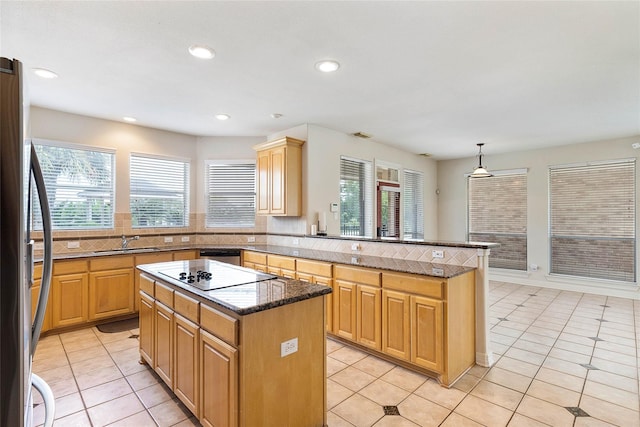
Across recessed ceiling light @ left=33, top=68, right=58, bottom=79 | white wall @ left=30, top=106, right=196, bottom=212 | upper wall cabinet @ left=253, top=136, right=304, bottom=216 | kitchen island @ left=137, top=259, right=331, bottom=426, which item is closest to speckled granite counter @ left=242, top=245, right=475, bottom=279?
upper wall cabinet @ left=253, top=136, right=304, bottom=216

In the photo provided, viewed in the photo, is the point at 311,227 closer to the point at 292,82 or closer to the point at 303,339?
the point at 292,82

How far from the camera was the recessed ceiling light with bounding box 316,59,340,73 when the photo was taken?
9.22 ft

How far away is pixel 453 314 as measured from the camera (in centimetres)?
267

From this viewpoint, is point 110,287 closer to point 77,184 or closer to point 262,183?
point 77,184

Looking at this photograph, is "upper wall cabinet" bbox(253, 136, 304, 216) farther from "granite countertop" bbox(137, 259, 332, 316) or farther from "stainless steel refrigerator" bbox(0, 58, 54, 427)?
"stainless steel refrigerator" bbox(0, 58, 54, 427)

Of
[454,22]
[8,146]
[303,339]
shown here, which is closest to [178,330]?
[303,339]

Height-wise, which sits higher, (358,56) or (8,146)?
(358,56)

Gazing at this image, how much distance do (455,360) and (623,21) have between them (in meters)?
2.86

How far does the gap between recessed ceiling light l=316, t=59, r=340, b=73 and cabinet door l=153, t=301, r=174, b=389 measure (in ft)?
7.98

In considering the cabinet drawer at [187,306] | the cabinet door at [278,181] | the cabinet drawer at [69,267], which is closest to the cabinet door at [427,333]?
the cabinet drawer at [187,306]

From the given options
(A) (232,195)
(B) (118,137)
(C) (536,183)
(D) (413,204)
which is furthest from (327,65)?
(C) (536,183)

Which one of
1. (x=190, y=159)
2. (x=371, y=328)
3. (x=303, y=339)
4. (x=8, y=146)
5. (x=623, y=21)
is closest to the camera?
(x=8, y=146)

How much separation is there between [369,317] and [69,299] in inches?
141

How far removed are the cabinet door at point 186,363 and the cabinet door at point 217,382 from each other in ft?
0.28
